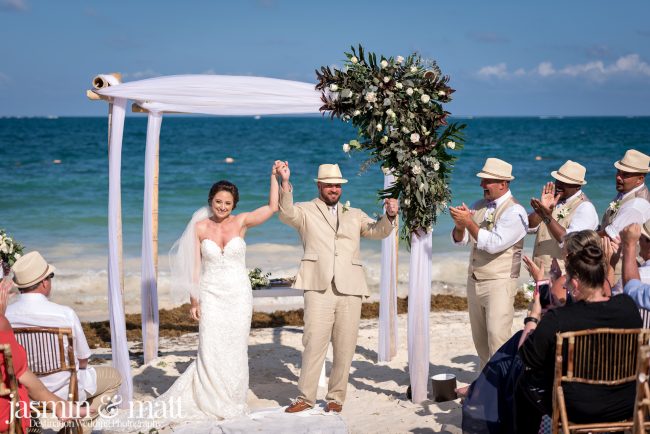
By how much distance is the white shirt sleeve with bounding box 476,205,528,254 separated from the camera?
6.47 metres

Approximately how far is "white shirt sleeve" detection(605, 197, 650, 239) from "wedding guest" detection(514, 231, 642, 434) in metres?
2.05

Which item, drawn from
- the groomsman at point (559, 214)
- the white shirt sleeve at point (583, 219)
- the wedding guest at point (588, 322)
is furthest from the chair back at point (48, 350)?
the white shirt sleeve at point (583, 219)

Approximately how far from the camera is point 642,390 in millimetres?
4164

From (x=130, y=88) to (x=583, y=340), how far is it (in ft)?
13.8

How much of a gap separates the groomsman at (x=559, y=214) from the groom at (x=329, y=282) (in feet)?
4.01

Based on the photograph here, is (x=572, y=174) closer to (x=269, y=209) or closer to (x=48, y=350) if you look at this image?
(x=269, y=209)

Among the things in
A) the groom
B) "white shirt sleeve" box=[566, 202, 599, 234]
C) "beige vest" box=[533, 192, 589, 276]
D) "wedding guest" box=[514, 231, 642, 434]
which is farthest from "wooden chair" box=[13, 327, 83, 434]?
"white shirt sleeve" box=[566, 202, 599, 234]

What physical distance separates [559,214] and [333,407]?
2448mm

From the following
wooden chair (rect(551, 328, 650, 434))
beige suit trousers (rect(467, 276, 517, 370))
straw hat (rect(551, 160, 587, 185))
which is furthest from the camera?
straw hat (rect(551, 160, 587, 185))

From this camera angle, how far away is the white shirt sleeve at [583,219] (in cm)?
663

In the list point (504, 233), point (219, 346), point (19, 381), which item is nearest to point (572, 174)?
point (504, 233)

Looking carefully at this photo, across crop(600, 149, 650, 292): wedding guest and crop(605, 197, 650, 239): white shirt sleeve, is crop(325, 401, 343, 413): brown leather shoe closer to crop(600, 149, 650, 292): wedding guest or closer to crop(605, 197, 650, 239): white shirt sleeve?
crop(600, 149, 650, 292): wedding guest

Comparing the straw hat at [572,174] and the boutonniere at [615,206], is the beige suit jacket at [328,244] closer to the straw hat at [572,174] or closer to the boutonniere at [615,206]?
the straw hat at [572,174]

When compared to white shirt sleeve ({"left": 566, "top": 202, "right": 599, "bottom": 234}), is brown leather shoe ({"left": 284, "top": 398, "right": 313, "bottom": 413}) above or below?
below
